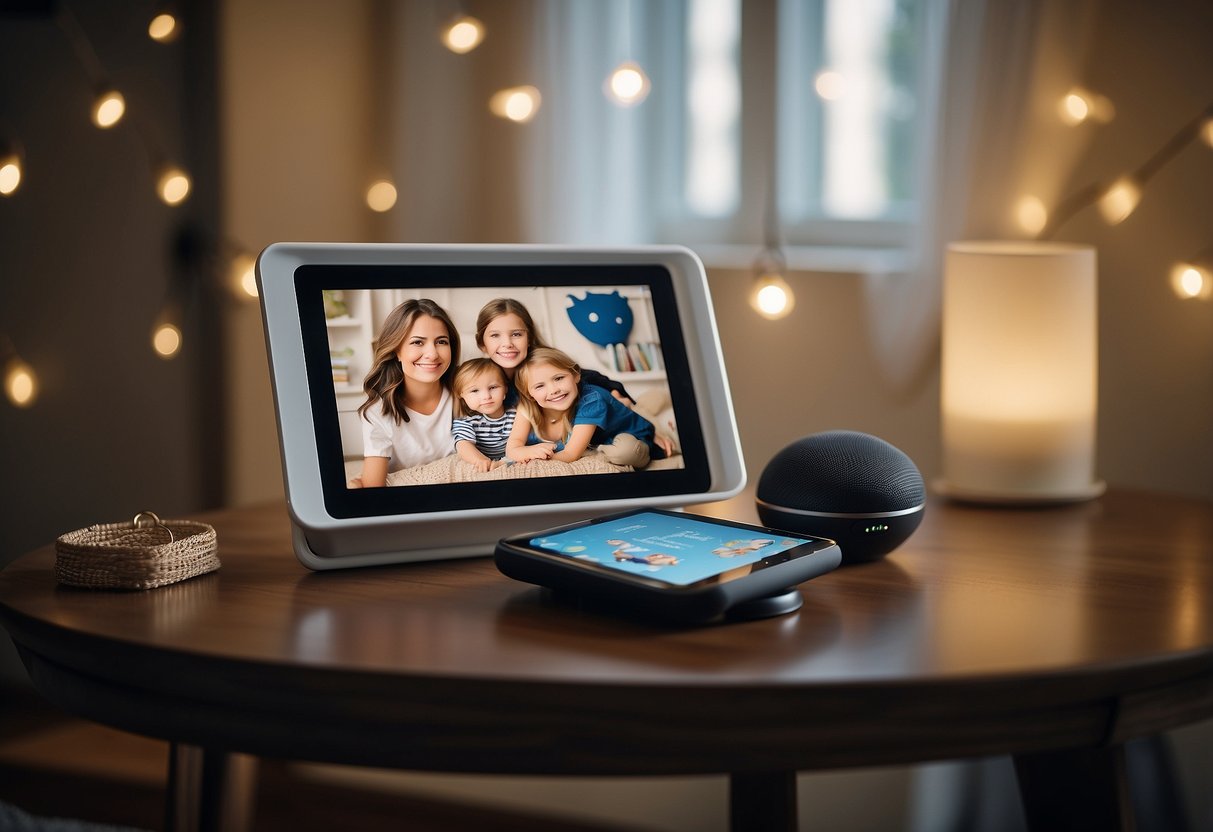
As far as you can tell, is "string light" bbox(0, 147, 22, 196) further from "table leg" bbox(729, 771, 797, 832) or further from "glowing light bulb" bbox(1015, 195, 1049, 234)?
"glowing light bulb" bbox(1015, 195, 1049, 234)

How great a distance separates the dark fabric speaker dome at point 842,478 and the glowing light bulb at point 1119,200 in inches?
25.9

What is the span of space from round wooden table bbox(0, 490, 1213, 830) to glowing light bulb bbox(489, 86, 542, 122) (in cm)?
92

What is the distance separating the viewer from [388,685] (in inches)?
25.0

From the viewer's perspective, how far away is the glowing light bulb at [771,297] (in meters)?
1.47

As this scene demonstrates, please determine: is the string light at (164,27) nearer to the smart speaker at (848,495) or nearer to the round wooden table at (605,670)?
the round wooden table at (605,670)

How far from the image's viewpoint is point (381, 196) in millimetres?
1815

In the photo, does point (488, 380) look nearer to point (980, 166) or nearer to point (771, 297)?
point (771, 297)

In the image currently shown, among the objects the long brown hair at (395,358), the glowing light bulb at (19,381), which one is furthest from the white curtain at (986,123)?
the glowing light bulb at (19,381)

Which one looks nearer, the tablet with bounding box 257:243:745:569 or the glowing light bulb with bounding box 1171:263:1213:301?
the tablet with bounding box 257:243:745:569

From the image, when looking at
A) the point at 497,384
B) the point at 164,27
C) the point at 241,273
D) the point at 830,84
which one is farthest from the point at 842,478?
the point at 164,27

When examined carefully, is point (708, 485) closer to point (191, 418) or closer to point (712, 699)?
point (712, 699)

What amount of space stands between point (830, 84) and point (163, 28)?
1.08m

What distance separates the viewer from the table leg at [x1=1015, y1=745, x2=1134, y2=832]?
34.3 inches

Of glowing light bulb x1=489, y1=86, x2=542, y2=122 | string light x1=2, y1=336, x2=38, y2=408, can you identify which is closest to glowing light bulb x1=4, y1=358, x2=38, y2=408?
string light x1=2, y1=336, x2=38, y2=408
